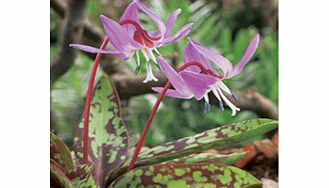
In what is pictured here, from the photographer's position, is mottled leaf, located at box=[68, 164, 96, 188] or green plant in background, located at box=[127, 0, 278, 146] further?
green plant in background, located at box=[127, 0, 278, 146]

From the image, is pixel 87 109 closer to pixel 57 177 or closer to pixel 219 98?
pixel 57 177

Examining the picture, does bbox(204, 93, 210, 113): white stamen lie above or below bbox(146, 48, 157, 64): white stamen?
below

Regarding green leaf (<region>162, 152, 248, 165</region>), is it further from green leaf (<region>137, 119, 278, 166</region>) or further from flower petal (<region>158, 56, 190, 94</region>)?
flower petal (<region>158, 56, 190, 94</region>)

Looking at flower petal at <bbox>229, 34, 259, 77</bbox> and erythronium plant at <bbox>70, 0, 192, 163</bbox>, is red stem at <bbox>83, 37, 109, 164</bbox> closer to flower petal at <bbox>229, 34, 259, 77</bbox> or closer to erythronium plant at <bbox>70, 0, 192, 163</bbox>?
erythronium plant at <bbox>70, 0, 192, 163</bbox>

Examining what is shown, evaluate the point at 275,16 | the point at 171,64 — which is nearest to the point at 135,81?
the point at 171,64

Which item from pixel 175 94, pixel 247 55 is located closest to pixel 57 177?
pixel 175 94

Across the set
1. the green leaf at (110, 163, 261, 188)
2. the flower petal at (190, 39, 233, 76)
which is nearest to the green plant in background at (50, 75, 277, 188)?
the green leaf at (110, 163, 261, 188)

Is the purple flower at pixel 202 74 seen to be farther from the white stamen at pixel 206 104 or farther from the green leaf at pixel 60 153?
the green leaf at pixel 60 153

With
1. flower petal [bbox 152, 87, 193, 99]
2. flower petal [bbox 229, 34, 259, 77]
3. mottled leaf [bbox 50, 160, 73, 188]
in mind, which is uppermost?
flower petal [bbox 229, 34, 259, 77]

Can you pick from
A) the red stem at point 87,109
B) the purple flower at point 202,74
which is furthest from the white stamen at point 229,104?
the red stem at point 87,109
